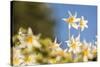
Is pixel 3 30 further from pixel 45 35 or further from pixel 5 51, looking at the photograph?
pixel 45 35

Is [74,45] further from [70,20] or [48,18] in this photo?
[48,18]

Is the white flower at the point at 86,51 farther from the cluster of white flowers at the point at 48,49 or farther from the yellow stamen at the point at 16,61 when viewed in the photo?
the yellow stamen at the point at 16,61

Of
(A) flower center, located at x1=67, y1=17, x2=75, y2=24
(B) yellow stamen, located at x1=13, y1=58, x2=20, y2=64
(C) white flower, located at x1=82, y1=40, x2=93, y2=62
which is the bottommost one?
(B) yellow stamen, located at x1=13, y1=58, x2=20, y2=64

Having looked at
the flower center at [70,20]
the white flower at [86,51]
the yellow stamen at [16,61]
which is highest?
the flower center at [70,20]

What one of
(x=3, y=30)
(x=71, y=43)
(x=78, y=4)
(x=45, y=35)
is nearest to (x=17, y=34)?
(x=3, y=30)

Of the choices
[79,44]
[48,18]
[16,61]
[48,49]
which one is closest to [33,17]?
[48,18]

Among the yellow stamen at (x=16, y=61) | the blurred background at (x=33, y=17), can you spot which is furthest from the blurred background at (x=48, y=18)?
the yellow stamen at (x=16, y=61)

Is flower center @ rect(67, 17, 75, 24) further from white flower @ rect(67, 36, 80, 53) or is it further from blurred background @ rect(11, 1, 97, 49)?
white flower @ rect(67, 36, 80, 53)

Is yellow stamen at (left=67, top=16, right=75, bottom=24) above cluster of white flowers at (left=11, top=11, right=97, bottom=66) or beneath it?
above

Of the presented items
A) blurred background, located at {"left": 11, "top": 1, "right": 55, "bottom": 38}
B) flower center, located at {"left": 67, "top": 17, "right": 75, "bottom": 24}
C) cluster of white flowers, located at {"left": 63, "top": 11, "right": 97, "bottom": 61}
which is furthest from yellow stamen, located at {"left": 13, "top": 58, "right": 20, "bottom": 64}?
flower center, located at {"left": 67, "top": 17, "right": 75, "bottom": 24}
